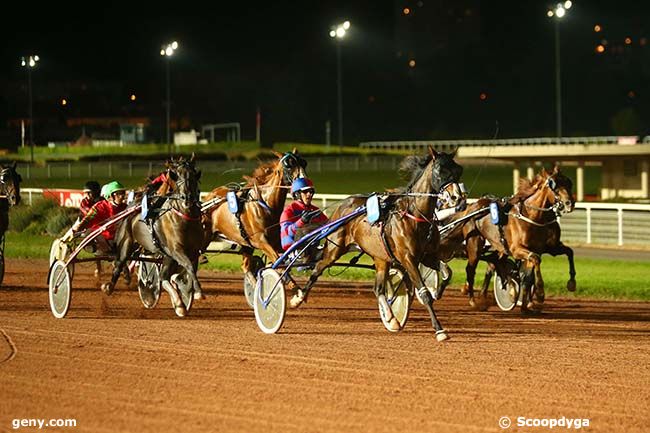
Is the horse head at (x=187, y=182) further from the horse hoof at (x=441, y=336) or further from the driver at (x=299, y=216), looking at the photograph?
the horse hoof at (x=441, y=336)

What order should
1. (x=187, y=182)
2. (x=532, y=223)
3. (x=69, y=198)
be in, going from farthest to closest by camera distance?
1. (x=69, y=198)
2. (x=532, y=223)
3. (x=187, y=182)

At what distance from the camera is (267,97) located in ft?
264

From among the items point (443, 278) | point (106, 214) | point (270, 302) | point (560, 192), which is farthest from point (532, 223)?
point (106, 214)

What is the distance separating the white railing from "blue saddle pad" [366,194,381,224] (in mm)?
9727

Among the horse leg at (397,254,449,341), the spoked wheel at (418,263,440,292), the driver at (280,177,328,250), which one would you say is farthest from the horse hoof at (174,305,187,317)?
the spoked wheel at (418,263,440,292)

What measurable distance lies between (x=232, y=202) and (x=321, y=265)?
1671 mm

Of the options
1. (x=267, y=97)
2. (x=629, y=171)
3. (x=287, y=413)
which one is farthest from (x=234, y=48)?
(x=287, y=413)

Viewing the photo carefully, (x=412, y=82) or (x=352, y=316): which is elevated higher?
(x=412, y=82)

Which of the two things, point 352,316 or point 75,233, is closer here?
point 352,316

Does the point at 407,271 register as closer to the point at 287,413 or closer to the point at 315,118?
the point at 287,413

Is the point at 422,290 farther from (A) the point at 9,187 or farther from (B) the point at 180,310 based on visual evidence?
(A) the point at 9,187

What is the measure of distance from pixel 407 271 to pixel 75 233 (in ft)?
14.3

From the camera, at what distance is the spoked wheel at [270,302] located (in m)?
10.0

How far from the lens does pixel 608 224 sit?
69.5ft
